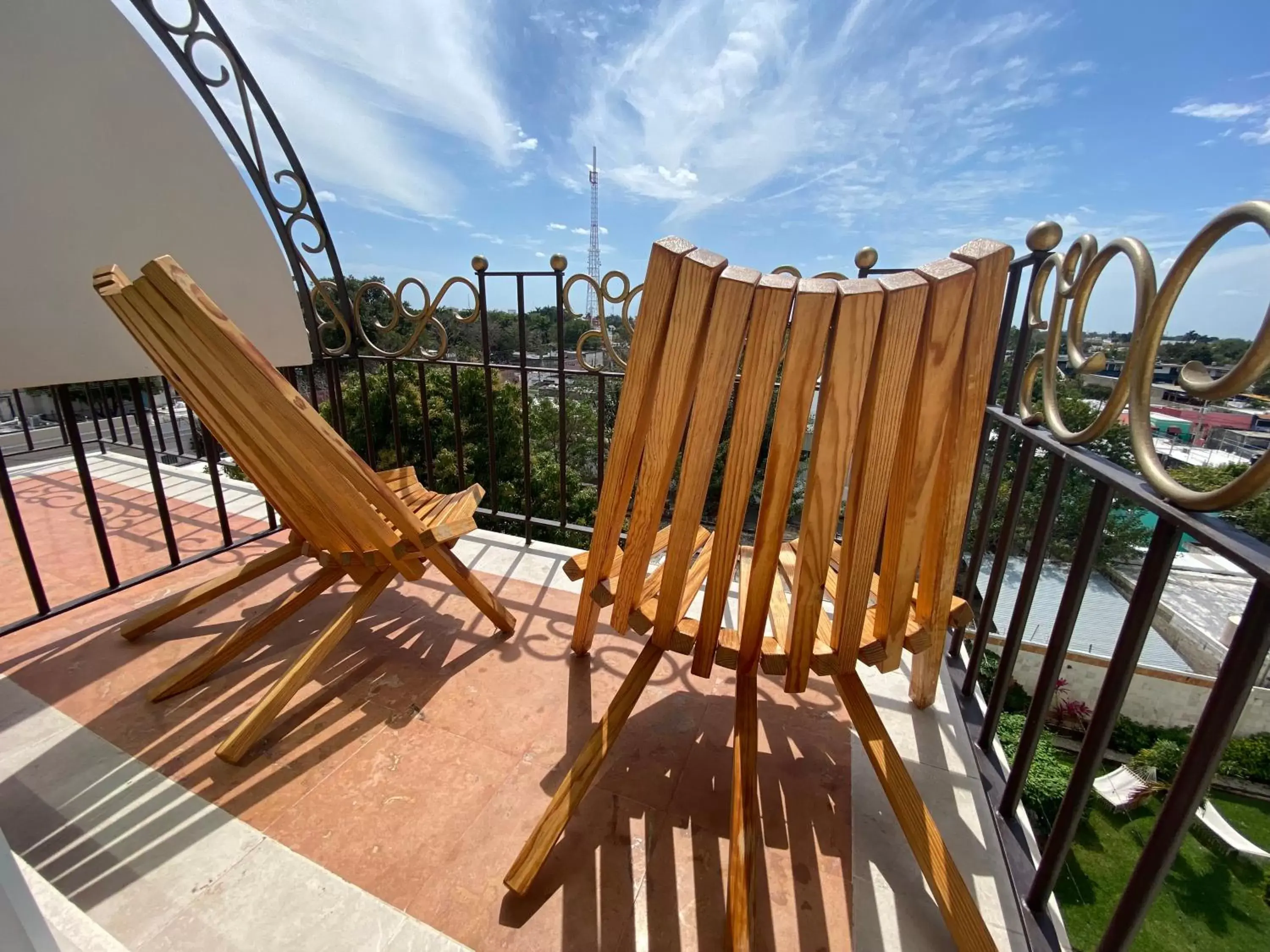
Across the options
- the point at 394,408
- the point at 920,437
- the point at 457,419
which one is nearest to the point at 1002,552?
the point at 920,437

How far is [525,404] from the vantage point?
8.84 feet

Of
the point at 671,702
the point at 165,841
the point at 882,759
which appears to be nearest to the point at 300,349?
the point at 165,841

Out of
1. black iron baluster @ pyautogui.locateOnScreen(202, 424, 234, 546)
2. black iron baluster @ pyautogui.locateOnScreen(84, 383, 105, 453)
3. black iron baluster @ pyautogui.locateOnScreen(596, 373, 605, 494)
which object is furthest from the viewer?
black iron baluster @ pyautogui.locateOnScreen(84, 383, 105, 453)

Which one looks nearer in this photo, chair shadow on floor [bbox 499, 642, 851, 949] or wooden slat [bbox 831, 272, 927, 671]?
wooden slat [bbox 831, 272, 927, 671]

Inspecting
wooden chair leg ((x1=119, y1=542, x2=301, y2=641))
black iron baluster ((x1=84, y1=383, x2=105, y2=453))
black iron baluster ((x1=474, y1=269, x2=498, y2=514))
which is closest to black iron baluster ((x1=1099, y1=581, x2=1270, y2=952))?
black iron baluster ((x1=474, y1=269, x2=498, y2=514))

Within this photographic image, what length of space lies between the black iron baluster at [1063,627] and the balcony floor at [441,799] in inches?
10.4

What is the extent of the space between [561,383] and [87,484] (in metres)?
2.01

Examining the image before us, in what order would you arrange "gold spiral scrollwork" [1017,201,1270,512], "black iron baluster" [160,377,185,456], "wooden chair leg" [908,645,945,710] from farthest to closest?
"black iron baluster" [160,377,185,456] < "wooden chair leg" [908,645,945,710] < "gold spiral scrollwork" [1017,201,1270,512]

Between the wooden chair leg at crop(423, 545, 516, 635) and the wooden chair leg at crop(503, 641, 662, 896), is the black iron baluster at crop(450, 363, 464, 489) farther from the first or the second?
the wooden chair leg at crop(503, 641, 662, 896)

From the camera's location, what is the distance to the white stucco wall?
214cm

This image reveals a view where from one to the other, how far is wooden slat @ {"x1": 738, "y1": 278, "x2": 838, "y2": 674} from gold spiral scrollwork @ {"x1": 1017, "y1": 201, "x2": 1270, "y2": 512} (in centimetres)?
51

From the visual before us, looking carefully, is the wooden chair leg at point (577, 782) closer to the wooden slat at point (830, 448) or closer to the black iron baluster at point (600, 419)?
the wooden slat at point (830, 448)

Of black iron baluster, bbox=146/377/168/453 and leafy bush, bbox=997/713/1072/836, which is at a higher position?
black iron baluster, bbox=146/377/168/453

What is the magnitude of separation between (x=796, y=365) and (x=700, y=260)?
0.99 ft
